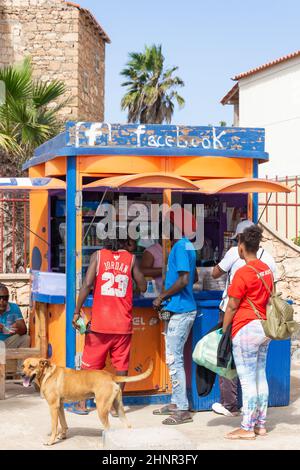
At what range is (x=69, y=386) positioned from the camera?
20.3 ft

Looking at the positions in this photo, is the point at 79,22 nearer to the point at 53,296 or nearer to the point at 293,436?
the point at 53,296

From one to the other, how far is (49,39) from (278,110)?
29.3ft

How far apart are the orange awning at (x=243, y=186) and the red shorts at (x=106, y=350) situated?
1550 millimetres

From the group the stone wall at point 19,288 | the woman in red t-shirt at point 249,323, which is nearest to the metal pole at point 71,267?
the woman in red t-shirt at point 249,323

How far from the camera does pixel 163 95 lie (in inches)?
1324

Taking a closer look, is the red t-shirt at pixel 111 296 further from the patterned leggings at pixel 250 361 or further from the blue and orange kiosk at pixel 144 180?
the patterned leggings at pixel 250 361

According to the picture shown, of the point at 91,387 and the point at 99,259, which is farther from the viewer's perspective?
the point at 99,259

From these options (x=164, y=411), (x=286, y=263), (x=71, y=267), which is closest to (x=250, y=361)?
(x=164, y=411)

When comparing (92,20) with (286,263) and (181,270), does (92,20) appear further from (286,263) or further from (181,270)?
(181,270)

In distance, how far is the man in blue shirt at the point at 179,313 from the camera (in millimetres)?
6816

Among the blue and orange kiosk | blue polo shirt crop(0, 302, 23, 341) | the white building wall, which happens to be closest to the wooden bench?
the blue and orange kiosk
